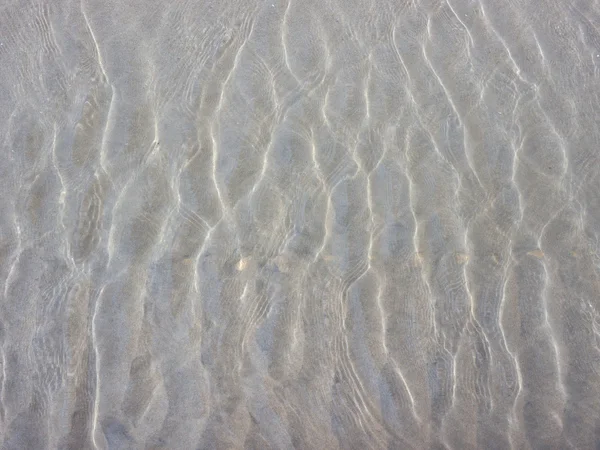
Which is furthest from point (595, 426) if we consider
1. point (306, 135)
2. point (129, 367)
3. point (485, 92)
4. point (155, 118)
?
point (155, 118)

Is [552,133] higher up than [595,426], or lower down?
higher up

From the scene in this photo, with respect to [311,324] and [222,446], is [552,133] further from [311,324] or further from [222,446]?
[222,446]

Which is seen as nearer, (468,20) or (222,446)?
(222,446)

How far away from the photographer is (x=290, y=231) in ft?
8.52

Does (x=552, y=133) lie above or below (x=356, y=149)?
below

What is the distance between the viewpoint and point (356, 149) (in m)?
2.65

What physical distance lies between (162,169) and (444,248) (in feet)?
Answer: 4.58

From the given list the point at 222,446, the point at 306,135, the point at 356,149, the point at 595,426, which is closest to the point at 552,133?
the point at 356,149

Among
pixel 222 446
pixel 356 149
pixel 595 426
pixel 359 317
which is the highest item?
pixel 356 149

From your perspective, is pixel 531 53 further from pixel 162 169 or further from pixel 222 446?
pixel 222 446

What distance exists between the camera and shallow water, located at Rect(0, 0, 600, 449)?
2.51m

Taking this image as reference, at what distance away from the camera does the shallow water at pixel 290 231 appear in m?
2.51

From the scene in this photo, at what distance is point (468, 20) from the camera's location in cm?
280

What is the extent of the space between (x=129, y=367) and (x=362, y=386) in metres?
1.08
